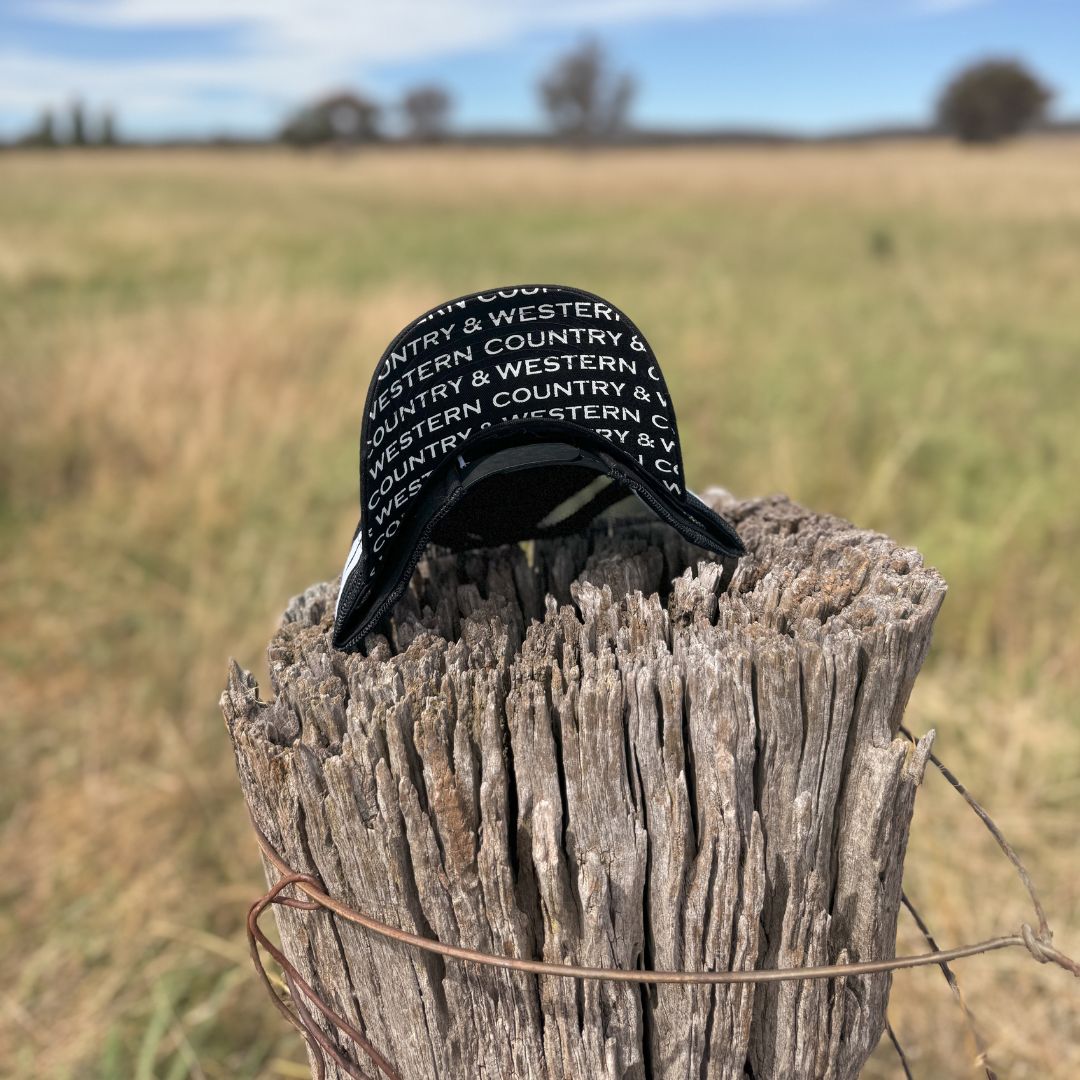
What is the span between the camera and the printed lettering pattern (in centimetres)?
120

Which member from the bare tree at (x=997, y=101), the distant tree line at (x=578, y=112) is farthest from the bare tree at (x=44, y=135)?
the bare tree at (x=997, y=101)

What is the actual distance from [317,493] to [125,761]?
2083 millimetres

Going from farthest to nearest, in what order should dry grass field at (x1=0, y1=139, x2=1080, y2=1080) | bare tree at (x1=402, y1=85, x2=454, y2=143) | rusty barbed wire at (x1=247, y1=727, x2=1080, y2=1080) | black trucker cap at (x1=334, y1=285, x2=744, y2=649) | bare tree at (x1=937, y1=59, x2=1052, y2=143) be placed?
1. bare tree at (x1=402, y1=85, x2=454, y2=143)
2. bare tree at (x1=937, y1=59, x2=1052, y2=143)
3. dry grass field at (x1=0, y1=139, x2=1080, y2=1080)
4. black trucker cap at (x1=334, y1=285, x2=744, y2=649)
5. rusty barbed wire at (x1=247, y1=727, x2=1080, y2=1080)

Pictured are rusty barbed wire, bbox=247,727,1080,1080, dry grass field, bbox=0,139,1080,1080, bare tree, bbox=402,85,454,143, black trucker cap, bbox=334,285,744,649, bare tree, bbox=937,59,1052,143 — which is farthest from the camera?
bare tree, bbox=402,85,454,143

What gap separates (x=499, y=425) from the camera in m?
1.18

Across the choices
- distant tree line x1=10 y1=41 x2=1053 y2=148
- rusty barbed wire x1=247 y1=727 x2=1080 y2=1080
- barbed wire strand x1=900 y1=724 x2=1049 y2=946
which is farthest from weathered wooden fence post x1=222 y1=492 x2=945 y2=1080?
distant tree line x1=10 y1=41 x2=1053 y2=148

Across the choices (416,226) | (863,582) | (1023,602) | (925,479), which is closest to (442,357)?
(863,582)

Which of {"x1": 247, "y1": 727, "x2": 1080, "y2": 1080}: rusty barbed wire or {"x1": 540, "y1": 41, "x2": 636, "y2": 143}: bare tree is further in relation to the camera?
{"x1": 540, "y1": 41, "x2": 636, "y2": 143}: bare tree

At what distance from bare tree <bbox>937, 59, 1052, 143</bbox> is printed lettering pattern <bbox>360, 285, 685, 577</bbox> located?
57.2 metres

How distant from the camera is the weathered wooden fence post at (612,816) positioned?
0.99 metres

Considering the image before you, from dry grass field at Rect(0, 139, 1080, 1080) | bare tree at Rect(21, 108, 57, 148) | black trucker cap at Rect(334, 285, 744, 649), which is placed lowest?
dry grass field at Rect(0, 139, 1080, 1080)

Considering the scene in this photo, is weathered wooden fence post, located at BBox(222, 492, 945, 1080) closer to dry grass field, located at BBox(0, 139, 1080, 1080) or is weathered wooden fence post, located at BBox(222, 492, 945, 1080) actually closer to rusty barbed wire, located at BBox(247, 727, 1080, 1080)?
rusty barbed wire, located at BBox(247, 727, 1080, 1080)

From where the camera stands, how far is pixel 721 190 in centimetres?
2461

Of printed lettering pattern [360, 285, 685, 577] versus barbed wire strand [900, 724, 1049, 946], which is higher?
printed lettering pattern [360, 285, 685, 577]
